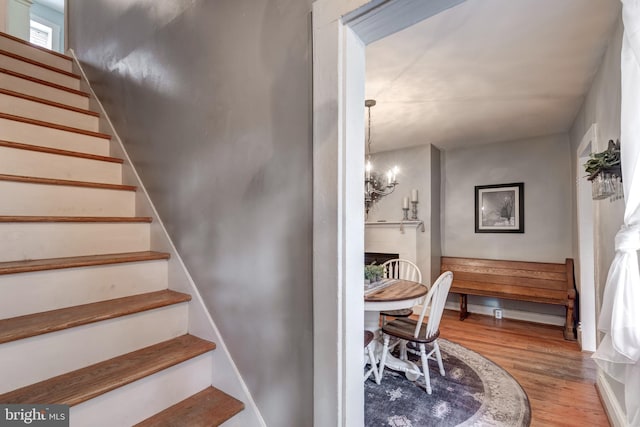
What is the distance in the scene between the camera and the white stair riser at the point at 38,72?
2.26 meters

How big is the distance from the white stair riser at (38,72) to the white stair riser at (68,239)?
168cm

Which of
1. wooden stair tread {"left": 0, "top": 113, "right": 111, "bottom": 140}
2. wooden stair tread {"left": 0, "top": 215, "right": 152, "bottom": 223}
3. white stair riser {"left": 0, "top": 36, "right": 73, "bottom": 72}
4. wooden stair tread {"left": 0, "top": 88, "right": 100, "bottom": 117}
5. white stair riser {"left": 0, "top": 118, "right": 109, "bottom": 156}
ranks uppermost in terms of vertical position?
white stair riser {"left": 0, "top": 36, "right": 73, "bottom": 72}

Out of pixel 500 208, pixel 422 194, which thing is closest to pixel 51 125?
pixel 422 194

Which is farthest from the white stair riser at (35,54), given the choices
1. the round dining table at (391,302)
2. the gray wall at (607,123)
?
the gray wall at (607,123)

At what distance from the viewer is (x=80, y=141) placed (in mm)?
2016

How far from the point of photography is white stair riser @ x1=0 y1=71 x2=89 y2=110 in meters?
2.08

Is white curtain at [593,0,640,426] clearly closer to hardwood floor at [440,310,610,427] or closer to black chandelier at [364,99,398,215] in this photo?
hardwood floor at [440,310,610,427]

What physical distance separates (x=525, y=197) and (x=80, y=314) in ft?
15.7

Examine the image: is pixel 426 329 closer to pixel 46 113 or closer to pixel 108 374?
pixel 108 374

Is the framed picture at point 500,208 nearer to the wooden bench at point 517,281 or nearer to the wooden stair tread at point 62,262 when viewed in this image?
the wooden bench at point 517,281

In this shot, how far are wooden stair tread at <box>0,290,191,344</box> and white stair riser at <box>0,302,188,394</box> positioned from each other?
31 millimetres

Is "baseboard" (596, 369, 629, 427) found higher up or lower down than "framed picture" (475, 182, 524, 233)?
lower down

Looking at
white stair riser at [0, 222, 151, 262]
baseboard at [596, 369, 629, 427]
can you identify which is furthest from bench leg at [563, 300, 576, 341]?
white stair riser at [0, 222, 151, 262]

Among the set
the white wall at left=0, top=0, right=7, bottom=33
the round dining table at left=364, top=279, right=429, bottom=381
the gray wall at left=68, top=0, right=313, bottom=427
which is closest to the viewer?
the gray wall at left=68, top=0, right=313, bottom=427
